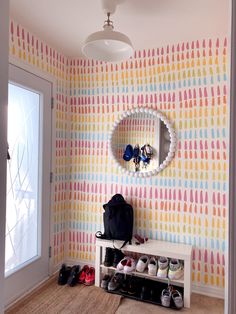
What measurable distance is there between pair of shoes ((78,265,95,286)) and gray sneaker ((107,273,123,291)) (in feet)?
0.79

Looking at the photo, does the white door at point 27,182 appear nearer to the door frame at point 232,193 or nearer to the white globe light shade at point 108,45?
the white globe light shade at point 108,45

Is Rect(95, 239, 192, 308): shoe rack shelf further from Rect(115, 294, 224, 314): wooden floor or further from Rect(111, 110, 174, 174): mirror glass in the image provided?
Rect(111, 110, 174, 174): mirror glass

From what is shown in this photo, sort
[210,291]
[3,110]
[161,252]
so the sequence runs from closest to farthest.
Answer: [3,110], [161,252], [210,291]

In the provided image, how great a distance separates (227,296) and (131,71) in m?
2.41

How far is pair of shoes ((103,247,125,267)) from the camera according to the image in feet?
7.89

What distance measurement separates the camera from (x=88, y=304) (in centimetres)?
214

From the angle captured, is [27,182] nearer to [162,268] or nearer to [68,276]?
[68,276]

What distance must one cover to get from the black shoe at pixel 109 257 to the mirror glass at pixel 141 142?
2.81 ft

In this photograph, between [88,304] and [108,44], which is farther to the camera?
[88,304]

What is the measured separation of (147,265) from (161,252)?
0.78ft

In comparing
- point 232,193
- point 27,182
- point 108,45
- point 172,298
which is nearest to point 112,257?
point 172,298

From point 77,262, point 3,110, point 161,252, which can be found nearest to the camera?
point 3,110

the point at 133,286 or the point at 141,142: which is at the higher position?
the point at 141,142

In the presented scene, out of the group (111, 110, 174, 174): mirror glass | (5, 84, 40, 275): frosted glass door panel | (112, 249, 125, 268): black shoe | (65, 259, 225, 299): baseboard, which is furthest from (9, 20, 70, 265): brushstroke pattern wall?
(65, 259, 225, 299): baseboard
